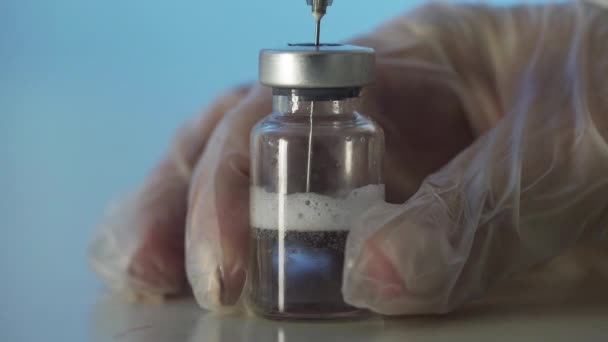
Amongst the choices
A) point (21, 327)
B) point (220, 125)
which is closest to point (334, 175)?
point (220, 125)

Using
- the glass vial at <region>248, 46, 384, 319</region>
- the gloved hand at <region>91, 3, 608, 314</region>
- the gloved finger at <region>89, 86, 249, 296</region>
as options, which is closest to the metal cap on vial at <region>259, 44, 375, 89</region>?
the glass vial at <region>248, 46, 384, 319</region>

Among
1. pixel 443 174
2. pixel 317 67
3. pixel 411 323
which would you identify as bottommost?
pixel 411 323

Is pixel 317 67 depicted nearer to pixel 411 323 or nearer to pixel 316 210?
pixel 316 210

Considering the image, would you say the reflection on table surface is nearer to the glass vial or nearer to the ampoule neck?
the glass vial

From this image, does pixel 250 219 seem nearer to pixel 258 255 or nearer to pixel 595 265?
pixel 258 255

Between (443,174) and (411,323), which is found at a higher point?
(443,174)

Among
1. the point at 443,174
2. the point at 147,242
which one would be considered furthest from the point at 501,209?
the point at 147,242

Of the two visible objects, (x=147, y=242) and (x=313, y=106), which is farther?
(x=147, y=242)
